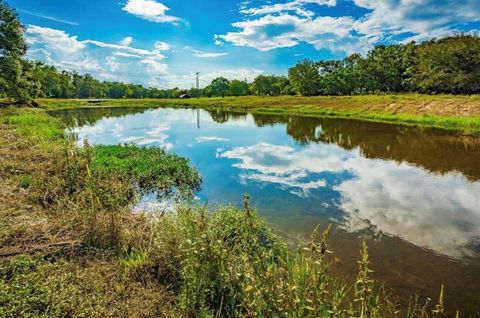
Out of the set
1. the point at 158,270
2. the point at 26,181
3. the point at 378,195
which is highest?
the point at 26,181

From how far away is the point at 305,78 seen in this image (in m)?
116

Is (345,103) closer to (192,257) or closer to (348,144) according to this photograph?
(348,144)

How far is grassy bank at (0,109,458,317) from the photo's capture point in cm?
493

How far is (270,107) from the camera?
79562 mm

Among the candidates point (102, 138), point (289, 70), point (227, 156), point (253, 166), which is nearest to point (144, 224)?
point (253, 166)

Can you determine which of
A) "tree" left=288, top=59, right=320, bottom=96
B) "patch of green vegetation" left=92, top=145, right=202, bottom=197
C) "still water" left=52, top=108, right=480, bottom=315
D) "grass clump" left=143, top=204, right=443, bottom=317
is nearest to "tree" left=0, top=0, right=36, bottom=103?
"still water" left=52, top=108, right=480, bottom=315

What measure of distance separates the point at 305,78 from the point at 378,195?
4194 inches

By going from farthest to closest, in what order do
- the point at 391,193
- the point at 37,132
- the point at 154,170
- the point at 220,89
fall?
the point at 220,89 → the point at 37,132 → the point at 154,170 → the point at 391,193

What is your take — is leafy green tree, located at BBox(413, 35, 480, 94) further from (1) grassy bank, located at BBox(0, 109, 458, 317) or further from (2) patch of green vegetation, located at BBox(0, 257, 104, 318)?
(2) patch of green vegetation, located at BBox(0, 257, 104, 318)

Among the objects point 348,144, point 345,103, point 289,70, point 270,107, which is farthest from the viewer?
point 289,70

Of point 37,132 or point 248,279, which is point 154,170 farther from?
point 37,132

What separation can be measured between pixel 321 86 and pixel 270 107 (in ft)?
142

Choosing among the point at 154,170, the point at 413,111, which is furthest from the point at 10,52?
the point at 413,111

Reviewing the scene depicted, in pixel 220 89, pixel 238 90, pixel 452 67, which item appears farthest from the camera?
pixel 220 89
